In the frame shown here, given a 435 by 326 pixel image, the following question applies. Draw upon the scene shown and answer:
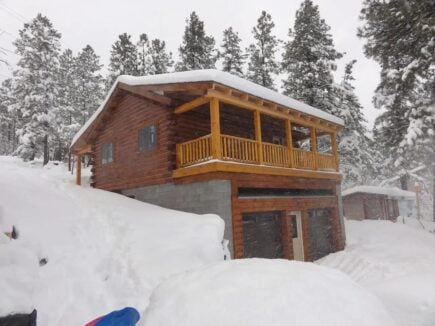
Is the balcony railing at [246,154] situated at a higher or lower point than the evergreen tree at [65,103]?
lower

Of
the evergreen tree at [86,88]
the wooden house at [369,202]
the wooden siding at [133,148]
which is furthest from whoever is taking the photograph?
the evergreen tree at [86,88]

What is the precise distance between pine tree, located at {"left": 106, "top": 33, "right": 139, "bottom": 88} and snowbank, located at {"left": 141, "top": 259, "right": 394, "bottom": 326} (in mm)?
34008

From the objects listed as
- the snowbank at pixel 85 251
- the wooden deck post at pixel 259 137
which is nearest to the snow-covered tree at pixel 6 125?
the snowbank at pixel 85 251

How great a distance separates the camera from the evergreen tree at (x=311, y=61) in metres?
23.3

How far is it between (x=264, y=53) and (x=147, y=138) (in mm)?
20381

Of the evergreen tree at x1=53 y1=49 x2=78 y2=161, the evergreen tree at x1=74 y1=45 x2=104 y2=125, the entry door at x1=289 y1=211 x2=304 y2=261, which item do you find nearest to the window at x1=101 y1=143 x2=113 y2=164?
the entry door at x1=289 y1=211 x2=304 y2=261

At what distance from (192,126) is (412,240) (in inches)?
496

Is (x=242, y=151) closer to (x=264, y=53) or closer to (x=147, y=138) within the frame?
(x=147, y=138)

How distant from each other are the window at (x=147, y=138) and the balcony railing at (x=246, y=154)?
5.96 feet

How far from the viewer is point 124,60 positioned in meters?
34.8

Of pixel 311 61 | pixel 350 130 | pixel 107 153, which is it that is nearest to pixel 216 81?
pixel 107 153

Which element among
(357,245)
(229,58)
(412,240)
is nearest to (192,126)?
(357,245)

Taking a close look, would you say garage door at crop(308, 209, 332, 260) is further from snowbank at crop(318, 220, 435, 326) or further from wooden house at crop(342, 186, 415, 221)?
wooden house at crop(342, 186, 415, 221)

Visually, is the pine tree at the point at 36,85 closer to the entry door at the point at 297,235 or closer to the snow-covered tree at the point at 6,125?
the entry door at the point at 297,235
